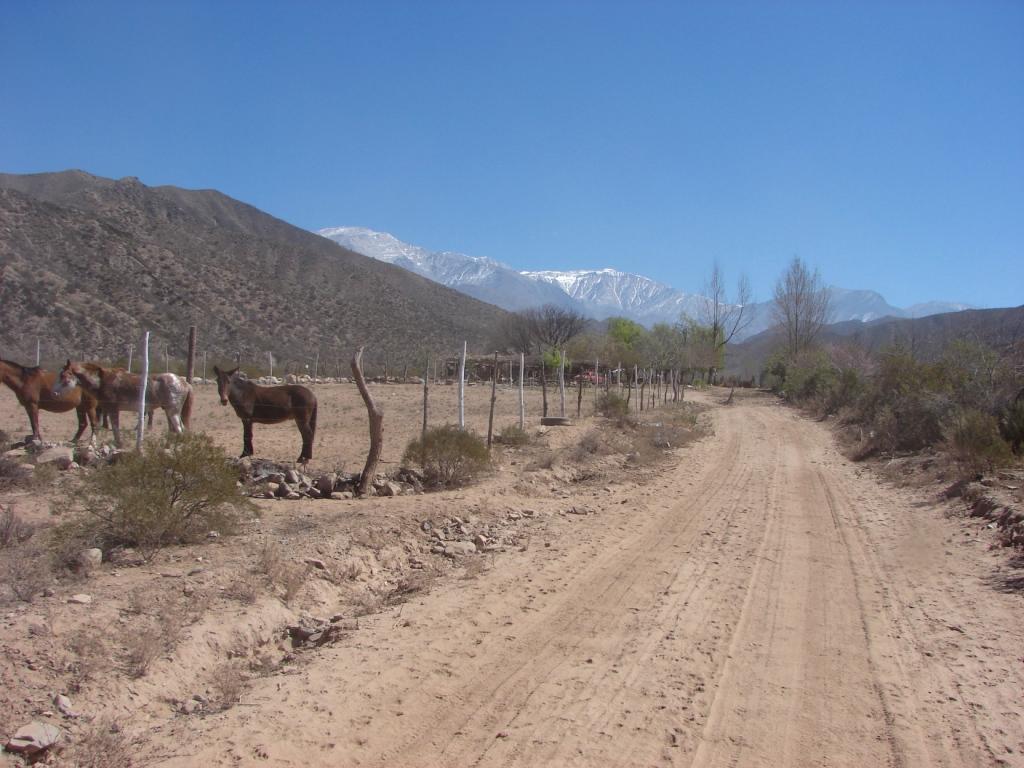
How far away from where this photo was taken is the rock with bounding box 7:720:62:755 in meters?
4.04

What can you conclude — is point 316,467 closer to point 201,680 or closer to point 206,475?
point 206,475

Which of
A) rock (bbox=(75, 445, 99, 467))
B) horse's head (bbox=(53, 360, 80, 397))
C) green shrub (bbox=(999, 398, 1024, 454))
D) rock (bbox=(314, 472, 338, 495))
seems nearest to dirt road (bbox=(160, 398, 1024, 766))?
rock (bbox=(314, 472, 338, 495))

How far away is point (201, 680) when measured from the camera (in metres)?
5.33

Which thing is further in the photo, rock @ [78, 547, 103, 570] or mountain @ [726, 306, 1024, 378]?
mountain @ [726, 306, 1024, 378]

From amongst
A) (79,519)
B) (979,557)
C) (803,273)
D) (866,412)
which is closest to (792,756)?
(979,557)

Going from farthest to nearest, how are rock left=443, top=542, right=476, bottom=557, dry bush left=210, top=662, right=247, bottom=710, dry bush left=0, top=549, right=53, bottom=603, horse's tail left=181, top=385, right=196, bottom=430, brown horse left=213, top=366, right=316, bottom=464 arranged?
horse's tail left=181, top=385, right=196, bottom=430 → brown horse left=213, top=366, right=316, bottom=464 → rock left=443, top=542, right=476, bottom=557 → dry bush left=0, top=549, right=53, bottom=603 → dry bush left=210, top=662, right=247, bottom=710

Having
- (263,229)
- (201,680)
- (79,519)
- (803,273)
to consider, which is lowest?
(201,680)

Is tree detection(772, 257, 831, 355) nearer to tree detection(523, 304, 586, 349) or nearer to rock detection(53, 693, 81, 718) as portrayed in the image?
tree detection(523, 304, 586, 349)

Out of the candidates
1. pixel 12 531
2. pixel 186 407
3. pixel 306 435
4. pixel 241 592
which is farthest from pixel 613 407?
pixel 12 531

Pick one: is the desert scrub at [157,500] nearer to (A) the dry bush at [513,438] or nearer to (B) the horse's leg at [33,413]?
(B) the horse's leg at [33,413]

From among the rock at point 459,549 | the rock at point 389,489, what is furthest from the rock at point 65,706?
the rock at point 389,489

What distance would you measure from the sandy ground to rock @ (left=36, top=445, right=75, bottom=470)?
318 cm

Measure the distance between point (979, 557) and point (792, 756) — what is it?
6.08 metres

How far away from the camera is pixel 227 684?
519cm
